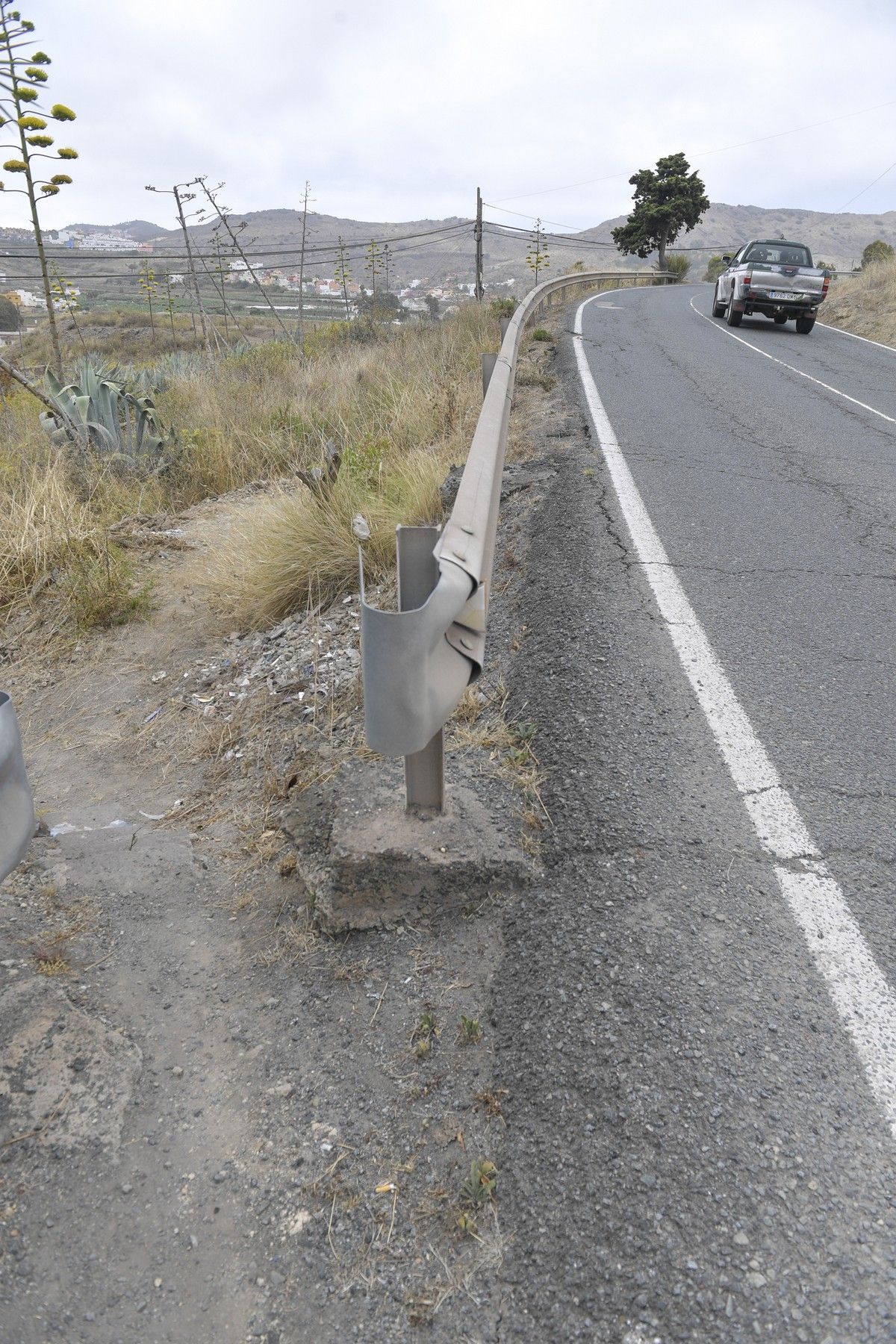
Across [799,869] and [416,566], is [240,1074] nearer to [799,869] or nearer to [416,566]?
[416,566]

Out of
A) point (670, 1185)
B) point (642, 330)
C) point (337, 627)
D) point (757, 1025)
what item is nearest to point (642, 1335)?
point (670, 1185)

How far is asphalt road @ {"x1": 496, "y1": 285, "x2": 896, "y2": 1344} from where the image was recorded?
4.90 ft

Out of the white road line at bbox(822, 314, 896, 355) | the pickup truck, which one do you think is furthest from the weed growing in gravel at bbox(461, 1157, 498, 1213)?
the pickup truck

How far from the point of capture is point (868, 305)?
20812 millimetres

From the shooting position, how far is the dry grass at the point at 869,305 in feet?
61.3

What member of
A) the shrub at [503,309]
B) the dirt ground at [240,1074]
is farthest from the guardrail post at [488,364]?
the shrub at [503,309]

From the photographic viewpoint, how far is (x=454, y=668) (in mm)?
2082

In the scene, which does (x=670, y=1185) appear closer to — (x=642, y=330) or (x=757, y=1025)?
(x=757, y=1025)

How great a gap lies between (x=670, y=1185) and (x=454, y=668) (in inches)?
45.0

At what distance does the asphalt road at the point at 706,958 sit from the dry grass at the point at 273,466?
1.23m

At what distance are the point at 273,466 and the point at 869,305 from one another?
18.7 m

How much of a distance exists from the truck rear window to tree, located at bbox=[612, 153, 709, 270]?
98.4ft

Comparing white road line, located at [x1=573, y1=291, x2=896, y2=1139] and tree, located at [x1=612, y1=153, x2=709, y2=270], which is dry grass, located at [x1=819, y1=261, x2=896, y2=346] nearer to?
white road line, located at [x1=573, y1=291, x2=896, y2=1139]

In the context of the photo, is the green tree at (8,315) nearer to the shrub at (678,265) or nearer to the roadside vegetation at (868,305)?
the roadside vegetation at (868,305)
